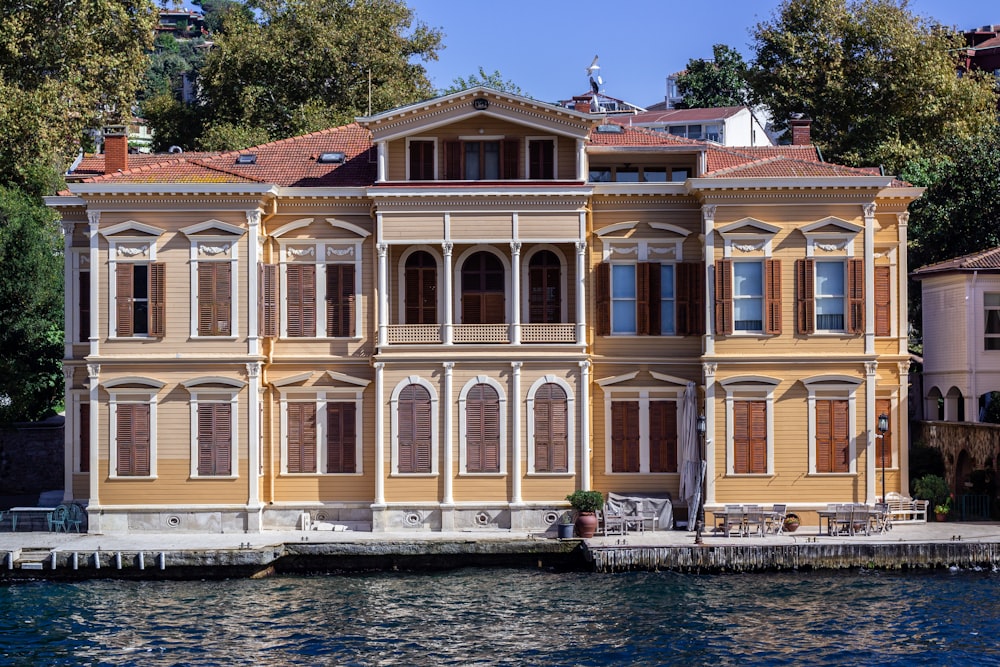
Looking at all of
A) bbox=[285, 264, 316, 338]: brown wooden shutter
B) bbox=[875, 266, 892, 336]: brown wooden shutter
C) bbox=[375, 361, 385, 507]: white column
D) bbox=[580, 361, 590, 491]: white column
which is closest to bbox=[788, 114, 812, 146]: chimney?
bbox=[875, 266, 892, 336]: brown wooden shutter

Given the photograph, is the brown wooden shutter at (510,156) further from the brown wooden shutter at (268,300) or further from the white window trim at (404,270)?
the brown wooden shutter at (268,300)

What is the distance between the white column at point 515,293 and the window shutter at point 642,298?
10.6 ft

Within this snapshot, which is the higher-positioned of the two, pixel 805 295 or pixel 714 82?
pixel 714 82

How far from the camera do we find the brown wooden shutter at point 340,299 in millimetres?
40312

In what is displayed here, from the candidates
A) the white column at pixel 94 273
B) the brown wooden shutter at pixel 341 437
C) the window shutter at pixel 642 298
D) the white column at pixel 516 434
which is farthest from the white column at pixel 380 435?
the white column at pixel 94 273

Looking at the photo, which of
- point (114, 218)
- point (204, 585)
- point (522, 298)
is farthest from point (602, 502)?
point (114, 218)

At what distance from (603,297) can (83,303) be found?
1436 cm

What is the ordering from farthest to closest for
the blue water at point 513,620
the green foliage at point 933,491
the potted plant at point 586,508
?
the green foliage at point 933,491 → the potted plant at point 586,508 → the blue water at point 513,620

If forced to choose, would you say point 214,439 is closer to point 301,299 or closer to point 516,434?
point 301,299

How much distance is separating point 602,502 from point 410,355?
6387 mm

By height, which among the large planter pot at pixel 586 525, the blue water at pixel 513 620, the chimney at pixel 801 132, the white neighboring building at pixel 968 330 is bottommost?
the blue water at pixel 513 620

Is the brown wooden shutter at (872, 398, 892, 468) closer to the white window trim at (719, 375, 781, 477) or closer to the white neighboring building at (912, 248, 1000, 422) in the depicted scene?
the white window trim at (719, 375, 781, 477)

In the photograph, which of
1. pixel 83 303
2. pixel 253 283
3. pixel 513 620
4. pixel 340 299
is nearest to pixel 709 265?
pixel 340 299

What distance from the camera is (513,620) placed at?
31344 millimetres
